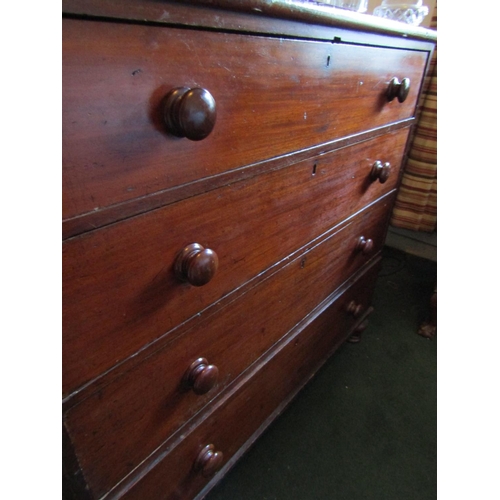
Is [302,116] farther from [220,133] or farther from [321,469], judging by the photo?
[321,469]

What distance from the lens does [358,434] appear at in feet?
3.44

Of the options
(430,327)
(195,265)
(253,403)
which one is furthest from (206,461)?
(430,327)

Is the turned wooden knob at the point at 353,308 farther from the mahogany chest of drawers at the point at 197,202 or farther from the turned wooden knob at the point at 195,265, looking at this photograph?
the turned wooden knob at the point at 195,265

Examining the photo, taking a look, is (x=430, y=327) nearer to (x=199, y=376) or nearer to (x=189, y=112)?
(x=199, y=376)

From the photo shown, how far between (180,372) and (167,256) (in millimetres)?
207

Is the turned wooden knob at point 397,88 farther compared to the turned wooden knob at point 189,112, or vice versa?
the turned wooden knob at point 397,88

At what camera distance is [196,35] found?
1.25ft

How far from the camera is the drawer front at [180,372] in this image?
47 cm

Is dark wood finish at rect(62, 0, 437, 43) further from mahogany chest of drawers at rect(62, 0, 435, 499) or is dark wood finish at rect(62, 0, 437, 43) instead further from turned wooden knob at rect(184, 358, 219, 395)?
turned wooden knob at rect(184, 358, 219, 395)

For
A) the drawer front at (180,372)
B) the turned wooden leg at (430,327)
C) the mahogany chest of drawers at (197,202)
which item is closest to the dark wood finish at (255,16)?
the mahogany chest of drawers at (197,202)

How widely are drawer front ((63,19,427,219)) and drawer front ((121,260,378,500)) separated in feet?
1.53
